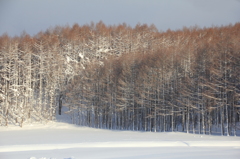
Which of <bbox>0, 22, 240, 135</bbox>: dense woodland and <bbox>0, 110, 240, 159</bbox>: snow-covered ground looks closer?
<bbox>0, 110, 240, 159</bbox>: snow-covered ground

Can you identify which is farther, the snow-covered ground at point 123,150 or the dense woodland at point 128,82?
the dense woodland at point 128,82

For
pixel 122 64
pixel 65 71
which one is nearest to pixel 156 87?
pixel 122 64

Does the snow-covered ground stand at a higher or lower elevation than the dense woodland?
lower

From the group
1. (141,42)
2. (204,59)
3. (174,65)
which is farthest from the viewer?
(141,42)

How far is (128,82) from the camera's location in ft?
131

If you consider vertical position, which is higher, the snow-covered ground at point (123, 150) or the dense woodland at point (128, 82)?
the dense woodland at point (128, 82)

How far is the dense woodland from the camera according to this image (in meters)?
31.5

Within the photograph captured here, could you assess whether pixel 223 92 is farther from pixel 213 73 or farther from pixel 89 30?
pixel 89 30

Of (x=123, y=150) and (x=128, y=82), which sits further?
(x=128, y=82)

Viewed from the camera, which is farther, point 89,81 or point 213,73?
point 89,81

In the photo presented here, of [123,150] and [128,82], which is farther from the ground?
[128,82]

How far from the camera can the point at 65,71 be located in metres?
51.6

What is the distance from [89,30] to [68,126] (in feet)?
98.7

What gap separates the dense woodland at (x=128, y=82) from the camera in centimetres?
3153
